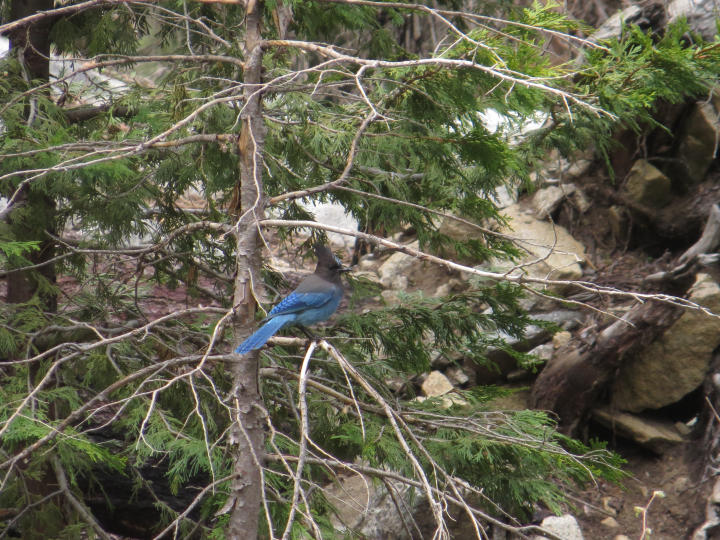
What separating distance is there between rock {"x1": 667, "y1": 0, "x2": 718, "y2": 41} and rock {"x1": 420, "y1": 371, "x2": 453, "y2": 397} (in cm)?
455

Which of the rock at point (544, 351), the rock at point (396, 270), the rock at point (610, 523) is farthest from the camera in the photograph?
the rock at point (396, 270)

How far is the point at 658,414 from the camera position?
22.9 ft

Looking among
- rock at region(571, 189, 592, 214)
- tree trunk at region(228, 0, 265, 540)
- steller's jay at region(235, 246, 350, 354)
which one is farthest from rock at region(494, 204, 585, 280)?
tree trunk at region(228, 0, 265, 540)

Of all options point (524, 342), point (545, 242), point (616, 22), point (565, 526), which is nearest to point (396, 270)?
point (545, 242)

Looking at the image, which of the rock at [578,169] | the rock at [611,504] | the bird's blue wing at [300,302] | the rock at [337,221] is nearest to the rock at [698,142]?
the rock at [578,169]

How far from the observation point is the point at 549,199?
8.75 meters

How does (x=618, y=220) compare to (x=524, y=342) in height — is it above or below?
above

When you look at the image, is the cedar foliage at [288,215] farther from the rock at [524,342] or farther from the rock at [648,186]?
the rock at [648,186]

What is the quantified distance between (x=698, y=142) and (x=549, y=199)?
1827 mm

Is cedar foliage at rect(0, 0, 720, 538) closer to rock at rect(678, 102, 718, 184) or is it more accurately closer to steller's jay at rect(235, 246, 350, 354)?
steller's jay at rect(235, 246, 350, 354)

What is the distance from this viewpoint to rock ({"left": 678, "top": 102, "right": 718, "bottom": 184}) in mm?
7453

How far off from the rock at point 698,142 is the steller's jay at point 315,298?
5.31 meters

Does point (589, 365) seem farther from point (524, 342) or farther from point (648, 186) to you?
point (648, 186)

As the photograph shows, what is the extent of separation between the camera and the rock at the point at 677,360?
259 inches
